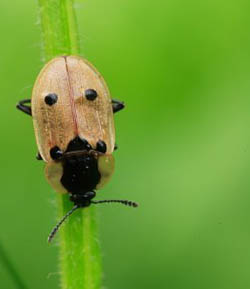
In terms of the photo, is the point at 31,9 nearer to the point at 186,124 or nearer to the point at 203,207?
the point at 186,124

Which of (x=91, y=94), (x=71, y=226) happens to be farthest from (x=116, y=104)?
(x=71, y=226)

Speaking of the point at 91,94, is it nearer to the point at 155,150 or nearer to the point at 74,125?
the point at 74,125

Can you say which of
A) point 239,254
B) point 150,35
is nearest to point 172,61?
point 150,35

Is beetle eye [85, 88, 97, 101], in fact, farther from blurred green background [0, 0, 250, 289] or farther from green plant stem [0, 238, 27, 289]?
green plant stem [0, 238, 27, 289]

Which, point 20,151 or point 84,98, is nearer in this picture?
point 84,98

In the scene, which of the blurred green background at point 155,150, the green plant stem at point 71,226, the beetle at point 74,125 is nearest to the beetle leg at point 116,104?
the beetle at point 74,125

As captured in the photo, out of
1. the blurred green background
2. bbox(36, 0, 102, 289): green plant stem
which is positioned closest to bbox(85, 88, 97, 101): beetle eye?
the blurred green background
